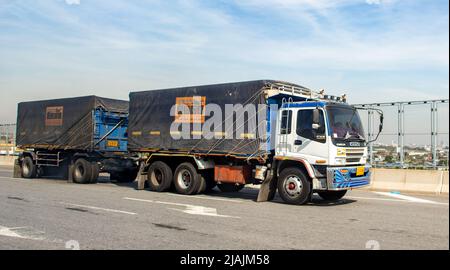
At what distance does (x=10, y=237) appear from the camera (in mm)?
7551

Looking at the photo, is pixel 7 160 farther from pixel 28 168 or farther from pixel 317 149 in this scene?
pixel 317 149

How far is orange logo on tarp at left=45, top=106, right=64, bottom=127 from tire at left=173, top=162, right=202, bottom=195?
7554 millimetres

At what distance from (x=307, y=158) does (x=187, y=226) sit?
4.16 meters

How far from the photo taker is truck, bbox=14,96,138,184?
1816 cm

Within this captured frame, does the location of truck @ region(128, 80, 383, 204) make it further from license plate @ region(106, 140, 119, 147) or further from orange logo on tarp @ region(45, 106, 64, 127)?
orange logo on tarp @ region(45, 106, 64, 127)

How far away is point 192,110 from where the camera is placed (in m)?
14.0

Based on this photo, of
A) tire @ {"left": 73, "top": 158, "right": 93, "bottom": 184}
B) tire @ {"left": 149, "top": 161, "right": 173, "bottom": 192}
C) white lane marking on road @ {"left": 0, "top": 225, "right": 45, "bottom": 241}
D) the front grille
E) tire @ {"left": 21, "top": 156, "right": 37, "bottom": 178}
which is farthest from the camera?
tire @ {"left": 21, "top": 156, "right": 37, "bottom": 178}

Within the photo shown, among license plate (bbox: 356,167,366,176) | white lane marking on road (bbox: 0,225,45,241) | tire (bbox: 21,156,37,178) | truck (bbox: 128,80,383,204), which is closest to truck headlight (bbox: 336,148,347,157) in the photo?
truck (bbox: 128,80,383,204)

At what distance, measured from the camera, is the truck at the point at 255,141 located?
11.6 metres

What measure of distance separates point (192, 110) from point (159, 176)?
108 inches

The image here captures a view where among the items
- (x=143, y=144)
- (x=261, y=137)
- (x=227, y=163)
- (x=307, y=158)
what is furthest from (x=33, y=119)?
(x=307, y=158)

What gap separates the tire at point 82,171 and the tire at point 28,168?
340 cm

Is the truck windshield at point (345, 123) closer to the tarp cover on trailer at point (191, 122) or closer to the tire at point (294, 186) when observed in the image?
the tire at point (294, 186)
